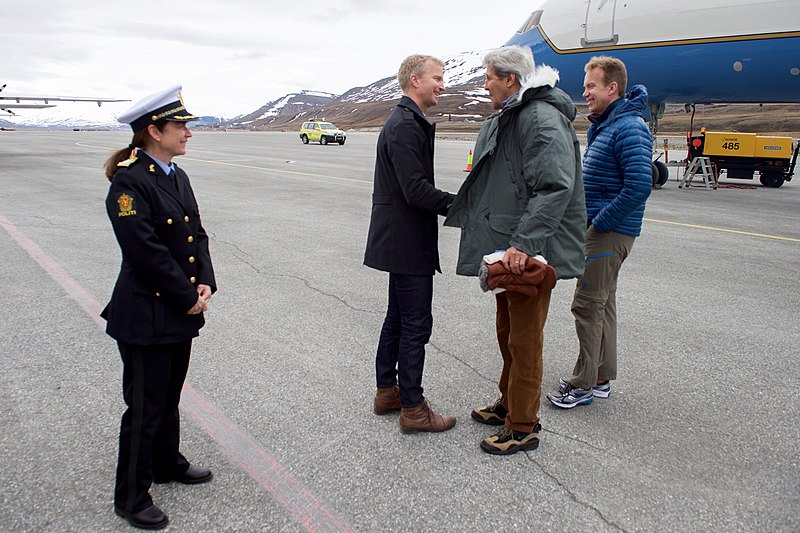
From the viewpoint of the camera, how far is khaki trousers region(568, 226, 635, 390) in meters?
3.36

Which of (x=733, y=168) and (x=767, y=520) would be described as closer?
(x=767, y=520)

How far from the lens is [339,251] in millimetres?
7266

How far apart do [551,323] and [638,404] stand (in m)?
1.42

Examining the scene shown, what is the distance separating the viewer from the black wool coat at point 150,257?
2221 millimetres

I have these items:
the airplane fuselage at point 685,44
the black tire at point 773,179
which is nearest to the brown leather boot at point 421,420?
the airplane fuselage at point 685,44

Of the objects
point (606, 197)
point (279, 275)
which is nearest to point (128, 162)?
point (606, 197)

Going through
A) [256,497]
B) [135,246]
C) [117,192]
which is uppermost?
[117,192]

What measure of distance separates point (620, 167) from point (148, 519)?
3.00m

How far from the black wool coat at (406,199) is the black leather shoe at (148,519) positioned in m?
1.53

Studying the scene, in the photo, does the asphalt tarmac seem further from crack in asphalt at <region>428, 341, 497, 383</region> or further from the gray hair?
the gray hair

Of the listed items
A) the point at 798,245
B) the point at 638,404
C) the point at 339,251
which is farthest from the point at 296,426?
the point at 798,245

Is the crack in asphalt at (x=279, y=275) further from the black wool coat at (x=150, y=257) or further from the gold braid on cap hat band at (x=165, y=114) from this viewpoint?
the gold braid on cap hat band at (x=165, y=114)

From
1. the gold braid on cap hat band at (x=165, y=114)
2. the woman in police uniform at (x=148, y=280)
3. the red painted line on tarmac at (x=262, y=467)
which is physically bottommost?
the red painted line on tarmac at (x=262, y=467)

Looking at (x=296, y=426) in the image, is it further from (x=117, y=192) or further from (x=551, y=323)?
(x=551, y=323)
